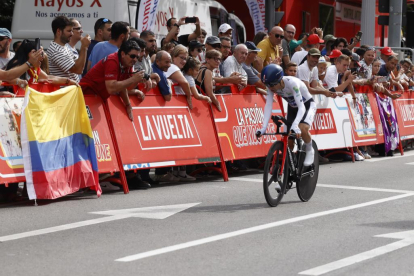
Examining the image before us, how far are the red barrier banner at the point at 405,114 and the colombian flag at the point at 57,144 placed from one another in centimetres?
984

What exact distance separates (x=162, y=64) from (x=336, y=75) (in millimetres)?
5365

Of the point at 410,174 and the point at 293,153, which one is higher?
the point at 293,153

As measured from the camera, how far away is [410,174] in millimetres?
14250

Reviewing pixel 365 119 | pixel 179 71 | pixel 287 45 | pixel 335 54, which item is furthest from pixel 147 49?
pixel 365 119

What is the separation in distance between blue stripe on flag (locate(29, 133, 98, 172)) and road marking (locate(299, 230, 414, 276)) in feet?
14.0

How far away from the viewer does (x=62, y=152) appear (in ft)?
34.8

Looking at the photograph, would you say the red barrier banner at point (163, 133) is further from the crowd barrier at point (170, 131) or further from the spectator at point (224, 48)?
the spectator at point (224, 48)

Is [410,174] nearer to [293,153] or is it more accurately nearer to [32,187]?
[293,153]

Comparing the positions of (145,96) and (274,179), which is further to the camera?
(145,96)

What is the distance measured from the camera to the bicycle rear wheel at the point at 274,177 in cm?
1008

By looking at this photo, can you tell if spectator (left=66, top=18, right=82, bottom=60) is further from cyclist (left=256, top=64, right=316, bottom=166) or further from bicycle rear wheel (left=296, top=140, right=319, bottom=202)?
bicycle rear wheel (left=296, top=140, right=319, bottom=202)

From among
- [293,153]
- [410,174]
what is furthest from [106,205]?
[410,174]

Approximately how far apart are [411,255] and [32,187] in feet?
15.6

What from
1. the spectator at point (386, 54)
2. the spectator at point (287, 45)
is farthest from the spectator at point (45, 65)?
the spectator at point (386, 54)
